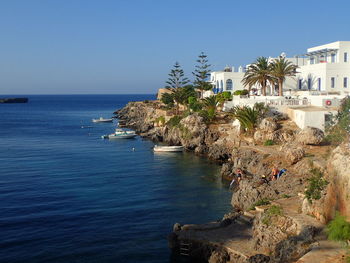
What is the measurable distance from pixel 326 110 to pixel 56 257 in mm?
28545

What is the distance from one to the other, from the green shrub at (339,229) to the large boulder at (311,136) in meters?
20.2

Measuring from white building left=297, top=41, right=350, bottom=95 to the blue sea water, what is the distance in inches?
681

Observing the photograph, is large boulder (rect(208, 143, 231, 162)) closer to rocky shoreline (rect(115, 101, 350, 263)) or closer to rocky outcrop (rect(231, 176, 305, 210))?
rocky shoreline (rect(115, 101, 350, 263))

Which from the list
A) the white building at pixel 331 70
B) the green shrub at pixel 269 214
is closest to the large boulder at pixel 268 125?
the white building at pixel 331 70

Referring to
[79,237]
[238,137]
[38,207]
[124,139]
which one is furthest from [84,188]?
[124,139]

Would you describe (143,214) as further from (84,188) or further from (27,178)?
(27,178)

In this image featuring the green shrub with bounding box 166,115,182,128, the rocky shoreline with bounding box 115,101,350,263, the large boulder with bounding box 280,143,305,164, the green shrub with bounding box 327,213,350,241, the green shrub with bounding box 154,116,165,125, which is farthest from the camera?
the green shrub with bounding box 154,116,165,125

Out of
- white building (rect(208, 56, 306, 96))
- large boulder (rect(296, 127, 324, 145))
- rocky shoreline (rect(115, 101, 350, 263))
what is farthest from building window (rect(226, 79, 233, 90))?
large boulder (rect(296, 127, 324, 145))

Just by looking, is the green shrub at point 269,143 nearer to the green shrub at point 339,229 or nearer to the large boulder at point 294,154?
the large boulder at point 294,154

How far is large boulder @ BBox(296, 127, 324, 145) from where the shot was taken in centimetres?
3391

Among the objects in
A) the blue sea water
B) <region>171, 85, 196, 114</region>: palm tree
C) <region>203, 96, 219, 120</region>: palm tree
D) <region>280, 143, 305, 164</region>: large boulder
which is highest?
<region>171, 85, 196, 114</region>: palm tree

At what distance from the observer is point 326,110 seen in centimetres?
3778

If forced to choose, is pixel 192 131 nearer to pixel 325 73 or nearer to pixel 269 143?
pixel 269 143

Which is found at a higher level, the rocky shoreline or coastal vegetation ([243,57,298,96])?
coastal vegetation ([243,57,298,96])
